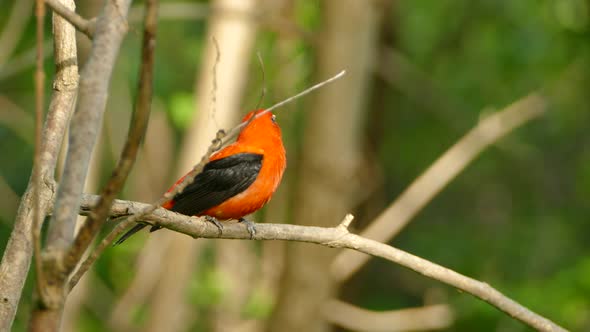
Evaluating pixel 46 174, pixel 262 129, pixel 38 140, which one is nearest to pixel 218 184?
pixel 262 129

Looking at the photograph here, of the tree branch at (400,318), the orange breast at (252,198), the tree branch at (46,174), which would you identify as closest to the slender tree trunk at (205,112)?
the tree branch at (400,318)

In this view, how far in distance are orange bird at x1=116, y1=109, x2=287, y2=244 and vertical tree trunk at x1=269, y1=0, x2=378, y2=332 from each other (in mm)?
2122

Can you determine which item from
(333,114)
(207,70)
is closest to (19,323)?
(207,70)

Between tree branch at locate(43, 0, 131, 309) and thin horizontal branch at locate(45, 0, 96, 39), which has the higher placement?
thin horizontal branch at locate(45, 0, 96, 39)

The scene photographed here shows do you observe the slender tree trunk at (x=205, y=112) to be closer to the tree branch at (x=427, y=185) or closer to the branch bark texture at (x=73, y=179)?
the tree branch at (x=427, y=185)

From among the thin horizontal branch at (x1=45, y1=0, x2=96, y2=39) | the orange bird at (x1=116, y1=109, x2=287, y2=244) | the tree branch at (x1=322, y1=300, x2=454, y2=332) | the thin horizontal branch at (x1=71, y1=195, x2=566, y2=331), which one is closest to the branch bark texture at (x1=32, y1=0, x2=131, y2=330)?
the thin horizontal branch at (x1=45, y1=0, x2=96, y2=39)

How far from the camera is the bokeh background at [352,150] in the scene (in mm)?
8188

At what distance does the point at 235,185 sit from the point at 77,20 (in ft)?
9.56

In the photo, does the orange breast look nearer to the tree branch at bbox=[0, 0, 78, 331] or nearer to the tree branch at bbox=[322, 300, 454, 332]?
the tree branch at bbox=[0, 0, 78, 331]

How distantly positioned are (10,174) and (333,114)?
26.0 ft

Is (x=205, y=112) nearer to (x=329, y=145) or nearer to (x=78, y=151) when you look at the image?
(x=329, y=145)

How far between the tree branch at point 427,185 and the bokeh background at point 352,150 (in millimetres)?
613

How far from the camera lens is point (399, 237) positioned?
14.7 m

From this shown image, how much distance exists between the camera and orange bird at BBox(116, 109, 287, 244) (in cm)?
535
